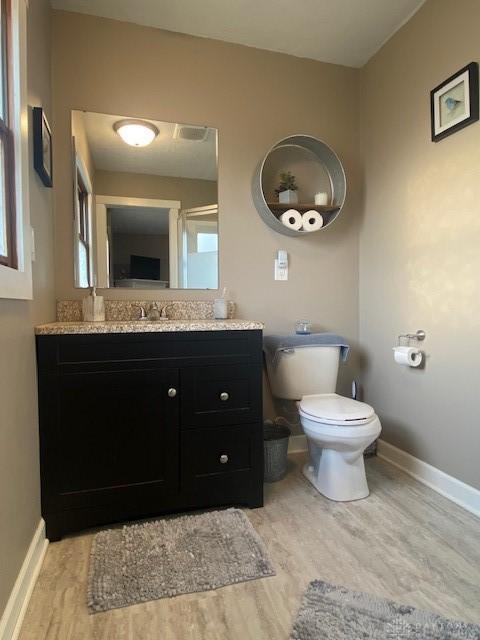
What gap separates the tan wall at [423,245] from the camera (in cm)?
176

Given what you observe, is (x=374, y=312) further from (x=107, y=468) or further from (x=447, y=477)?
(x=107, y=468)

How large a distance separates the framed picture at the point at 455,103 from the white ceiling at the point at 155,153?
1192 millimetres

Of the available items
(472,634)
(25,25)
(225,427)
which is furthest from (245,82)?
(472,634)

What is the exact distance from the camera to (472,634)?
109 cm

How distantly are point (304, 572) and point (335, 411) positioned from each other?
0.70 meters

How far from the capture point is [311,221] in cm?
233

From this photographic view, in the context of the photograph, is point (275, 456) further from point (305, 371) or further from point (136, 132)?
point (136, 132)

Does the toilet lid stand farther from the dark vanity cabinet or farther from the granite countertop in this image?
the granite countertop

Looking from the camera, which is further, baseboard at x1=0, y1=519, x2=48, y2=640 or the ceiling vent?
the ceiling vent

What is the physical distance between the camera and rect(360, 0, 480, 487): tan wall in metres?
1.76

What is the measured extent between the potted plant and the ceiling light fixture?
31.0 inches

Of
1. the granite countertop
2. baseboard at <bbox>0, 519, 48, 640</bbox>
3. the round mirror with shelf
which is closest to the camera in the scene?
baseboard at <bbox>0, 519, 48, 640</bbox>

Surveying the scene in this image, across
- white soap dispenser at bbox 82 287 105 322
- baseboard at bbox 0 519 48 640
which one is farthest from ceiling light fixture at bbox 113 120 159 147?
baseboard at bbox 0 519 48 640

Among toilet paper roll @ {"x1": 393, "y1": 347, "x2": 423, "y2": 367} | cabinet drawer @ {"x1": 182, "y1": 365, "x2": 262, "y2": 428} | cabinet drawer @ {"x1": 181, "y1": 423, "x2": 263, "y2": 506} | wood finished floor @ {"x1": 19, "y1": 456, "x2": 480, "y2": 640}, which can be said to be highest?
toilet paper roll @ {"x1": 393, "y1": 347, "x2": 423, "y2": 367}
